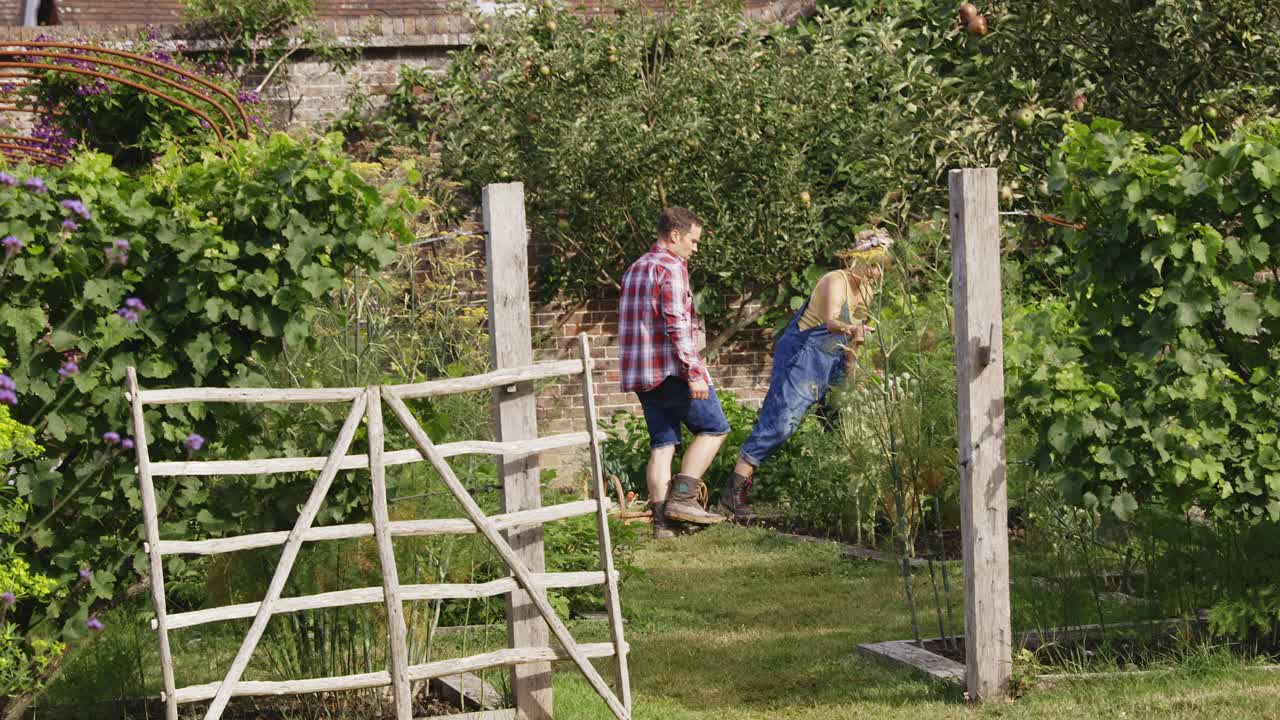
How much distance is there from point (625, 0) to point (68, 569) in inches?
297

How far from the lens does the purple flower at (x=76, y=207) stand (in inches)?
167

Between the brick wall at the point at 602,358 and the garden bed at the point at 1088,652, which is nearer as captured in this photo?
the garden bed at the point at 1088,652

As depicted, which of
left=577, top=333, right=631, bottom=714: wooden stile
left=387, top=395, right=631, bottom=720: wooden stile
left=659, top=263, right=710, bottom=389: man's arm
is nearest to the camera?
left=387, top=395, right=631, bottom=720: wooden stile

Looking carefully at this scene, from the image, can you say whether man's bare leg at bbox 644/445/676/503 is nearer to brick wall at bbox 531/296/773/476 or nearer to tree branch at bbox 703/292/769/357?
brick wall at bbox 531/296/773/476

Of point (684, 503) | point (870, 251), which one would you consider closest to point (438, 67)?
point (684, 503)

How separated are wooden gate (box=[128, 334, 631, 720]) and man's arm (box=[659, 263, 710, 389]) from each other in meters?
3.16

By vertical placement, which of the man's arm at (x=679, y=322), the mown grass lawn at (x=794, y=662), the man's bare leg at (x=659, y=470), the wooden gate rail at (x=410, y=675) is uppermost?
the man's arm at (x=679, y=322)

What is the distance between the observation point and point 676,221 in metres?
7.97

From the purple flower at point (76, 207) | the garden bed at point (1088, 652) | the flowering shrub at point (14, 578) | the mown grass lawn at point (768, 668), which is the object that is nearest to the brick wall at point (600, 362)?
the mown grass lawn at point (768, 668)

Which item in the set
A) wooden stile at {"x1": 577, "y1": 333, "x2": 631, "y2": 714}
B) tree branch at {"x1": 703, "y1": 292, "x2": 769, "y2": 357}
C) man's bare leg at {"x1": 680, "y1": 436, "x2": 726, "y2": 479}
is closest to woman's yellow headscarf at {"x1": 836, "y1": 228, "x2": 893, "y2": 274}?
man's bare leg at {"x1": 680, "y1": 436, "x2": 726, "y2": 479}

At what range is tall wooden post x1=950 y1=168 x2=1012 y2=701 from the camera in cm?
477

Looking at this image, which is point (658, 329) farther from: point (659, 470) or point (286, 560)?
point (286, 560)

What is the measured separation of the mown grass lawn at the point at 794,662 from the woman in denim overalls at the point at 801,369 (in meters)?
0.68

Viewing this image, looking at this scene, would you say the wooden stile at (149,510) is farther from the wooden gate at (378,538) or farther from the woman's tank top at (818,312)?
the woman's tank top at (818,312)
